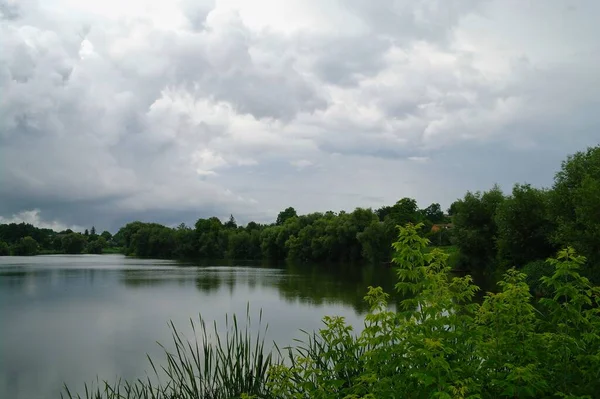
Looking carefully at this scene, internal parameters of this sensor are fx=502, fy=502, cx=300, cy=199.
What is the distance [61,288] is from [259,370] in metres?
29.7

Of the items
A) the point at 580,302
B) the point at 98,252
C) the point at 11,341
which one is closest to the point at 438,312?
the point at 580,302

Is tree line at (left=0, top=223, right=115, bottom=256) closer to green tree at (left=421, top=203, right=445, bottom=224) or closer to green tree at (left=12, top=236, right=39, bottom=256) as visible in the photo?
green tree at (left=12, top=236, right=39, bottom=256)

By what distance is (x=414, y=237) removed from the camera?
11.8 ft

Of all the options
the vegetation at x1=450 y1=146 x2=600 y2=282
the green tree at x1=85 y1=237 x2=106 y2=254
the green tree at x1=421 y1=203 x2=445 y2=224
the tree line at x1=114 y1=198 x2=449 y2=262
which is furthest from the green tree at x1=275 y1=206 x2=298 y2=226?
the vegetation at x1=450 y1=146 x2=600 y2=282

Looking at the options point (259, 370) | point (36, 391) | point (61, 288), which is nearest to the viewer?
point (259, 370)

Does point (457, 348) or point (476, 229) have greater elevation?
point (476, 229)

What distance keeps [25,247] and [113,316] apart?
270 ft

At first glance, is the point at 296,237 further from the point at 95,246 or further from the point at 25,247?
the point at 95,246

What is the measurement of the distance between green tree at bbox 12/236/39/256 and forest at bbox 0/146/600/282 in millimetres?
180

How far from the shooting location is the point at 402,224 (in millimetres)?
47625

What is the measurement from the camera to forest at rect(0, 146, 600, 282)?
23.2 m

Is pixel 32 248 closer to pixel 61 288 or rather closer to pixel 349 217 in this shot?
pixel 349 217

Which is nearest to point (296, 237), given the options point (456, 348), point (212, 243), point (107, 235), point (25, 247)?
point (212, 243)

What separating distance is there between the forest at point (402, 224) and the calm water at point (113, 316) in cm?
740
